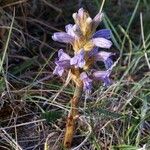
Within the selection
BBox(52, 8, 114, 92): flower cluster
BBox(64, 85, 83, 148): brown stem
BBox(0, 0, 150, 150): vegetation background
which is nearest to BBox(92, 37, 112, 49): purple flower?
BBox(52, 8, 114, 92): flower cluster

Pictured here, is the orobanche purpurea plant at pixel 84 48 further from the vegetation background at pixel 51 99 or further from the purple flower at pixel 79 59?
the vegetation background at pixel 51 99

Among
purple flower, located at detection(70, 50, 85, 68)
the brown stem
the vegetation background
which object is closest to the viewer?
purple flower, located at detection(70, 50, 85, 68)

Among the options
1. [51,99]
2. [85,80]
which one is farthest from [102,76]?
[51,99]

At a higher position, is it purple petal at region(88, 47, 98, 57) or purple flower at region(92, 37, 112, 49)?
purple flower at region(92, 37, 112, 49)

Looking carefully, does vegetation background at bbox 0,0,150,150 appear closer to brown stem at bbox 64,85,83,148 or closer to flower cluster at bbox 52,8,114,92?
brown stem at bbox 64,85,83,148

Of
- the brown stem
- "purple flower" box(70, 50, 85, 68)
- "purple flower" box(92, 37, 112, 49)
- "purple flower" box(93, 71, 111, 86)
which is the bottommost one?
the brown stem

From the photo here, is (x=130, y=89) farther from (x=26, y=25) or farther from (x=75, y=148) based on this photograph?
(x=26, y=25)

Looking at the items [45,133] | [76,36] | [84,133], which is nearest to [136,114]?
[84,133]
